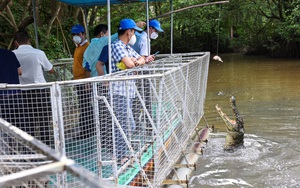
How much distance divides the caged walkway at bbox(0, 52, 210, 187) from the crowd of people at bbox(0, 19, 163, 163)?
0.04 feet

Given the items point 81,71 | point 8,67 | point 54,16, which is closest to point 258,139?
point 81,71

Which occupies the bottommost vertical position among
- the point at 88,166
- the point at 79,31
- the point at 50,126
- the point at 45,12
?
the point at 88,166

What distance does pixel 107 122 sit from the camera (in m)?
3.90

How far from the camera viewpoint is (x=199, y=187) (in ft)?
20.3

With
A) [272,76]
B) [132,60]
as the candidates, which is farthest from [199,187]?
[272,76]

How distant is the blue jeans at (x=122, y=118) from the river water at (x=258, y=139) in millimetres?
2499

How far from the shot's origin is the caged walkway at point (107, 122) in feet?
11.9

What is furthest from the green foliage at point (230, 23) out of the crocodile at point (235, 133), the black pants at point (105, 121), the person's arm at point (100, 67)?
the black pants at point (105, 121)

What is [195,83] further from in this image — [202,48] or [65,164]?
[202,48]

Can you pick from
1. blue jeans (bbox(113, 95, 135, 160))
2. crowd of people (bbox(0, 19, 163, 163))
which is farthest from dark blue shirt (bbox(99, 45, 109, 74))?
blue jeans (bbox(113, 95, 135, 160))

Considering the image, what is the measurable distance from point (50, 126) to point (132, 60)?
58.8 inches

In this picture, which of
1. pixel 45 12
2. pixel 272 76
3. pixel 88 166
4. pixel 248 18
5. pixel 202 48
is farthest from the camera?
pixel 202 48

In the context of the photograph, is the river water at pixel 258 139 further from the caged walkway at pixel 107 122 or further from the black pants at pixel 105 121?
the black pants at pixel 105 121

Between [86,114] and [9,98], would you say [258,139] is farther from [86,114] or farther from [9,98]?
[9,98]
